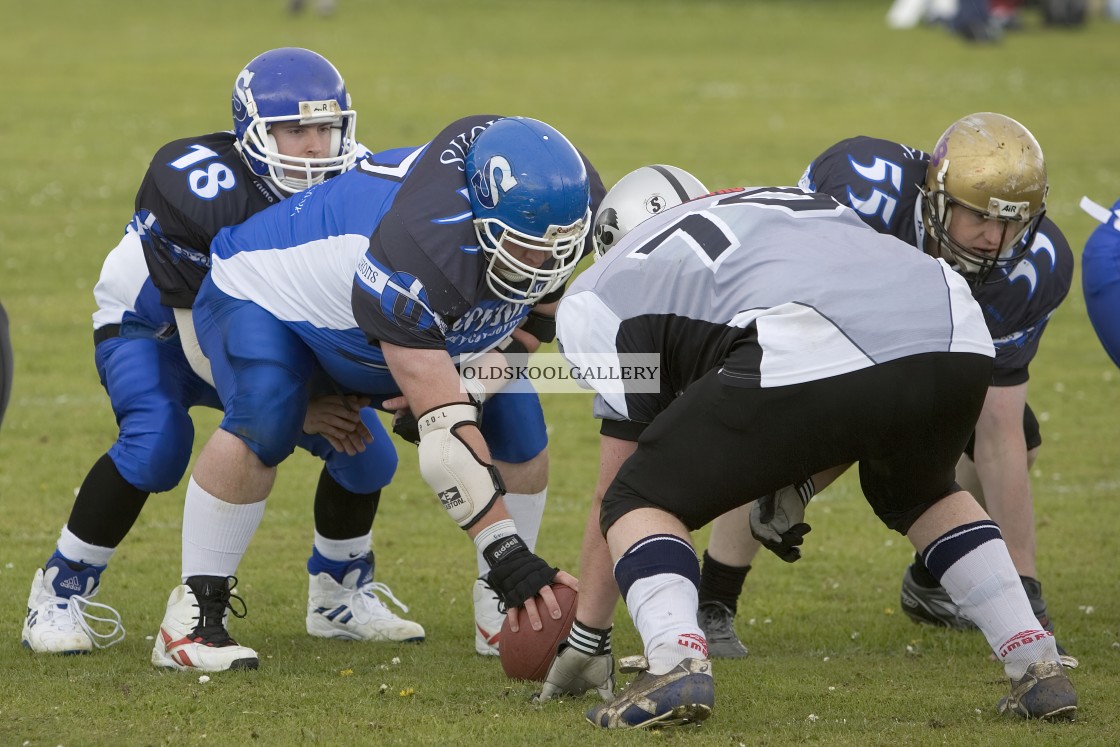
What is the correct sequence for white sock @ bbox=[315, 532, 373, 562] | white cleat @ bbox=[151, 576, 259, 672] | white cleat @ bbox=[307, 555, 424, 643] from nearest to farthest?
white cleat @ bbox=[151, 576, 259, 672]
white cleat @ bbox=[307, 555, 424, 643]
white sock @ bbox=[315, 532, 373, 562]

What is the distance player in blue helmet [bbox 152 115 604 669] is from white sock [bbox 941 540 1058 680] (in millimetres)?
1109

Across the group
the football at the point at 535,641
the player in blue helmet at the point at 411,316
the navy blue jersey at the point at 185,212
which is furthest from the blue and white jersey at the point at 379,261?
the football at the point at 535,641

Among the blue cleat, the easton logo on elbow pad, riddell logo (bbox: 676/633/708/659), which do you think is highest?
the easton logo on elbow pad

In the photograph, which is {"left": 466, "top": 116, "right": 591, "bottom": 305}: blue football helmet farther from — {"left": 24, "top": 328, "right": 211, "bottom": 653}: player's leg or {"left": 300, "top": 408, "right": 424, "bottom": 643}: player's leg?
{"left": 24, "top": 328, "right": 211, "bottom": 653}: player's leg

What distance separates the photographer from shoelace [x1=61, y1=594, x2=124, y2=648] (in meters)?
4.91

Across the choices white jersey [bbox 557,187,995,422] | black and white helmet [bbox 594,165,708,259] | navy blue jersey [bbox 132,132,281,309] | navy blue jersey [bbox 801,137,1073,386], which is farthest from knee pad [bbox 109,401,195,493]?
navy blue jersey [bbox 801,137,1073,386]

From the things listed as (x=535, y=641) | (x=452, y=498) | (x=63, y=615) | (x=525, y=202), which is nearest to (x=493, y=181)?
(x=525, y=202)

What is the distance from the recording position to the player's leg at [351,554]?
17.1 ft

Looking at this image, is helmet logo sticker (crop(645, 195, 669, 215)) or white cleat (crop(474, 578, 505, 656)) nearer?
helmet logo sticker (crop(645, 195, 669, 215))

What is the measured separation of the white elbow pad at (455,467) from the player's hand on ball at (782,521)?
30.5 inches

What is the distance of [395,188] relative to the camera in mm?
4555

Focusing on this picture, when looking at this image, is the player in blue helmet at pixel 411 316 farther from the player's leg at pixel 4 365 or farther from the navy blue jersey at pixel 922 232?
the player's leg at pixel 4 365

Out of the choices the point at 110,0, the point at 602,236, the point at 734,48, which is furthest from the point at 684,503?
the point at 110,0

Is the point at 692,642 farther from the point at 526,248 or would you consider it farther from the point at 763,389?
the point at 526,248
